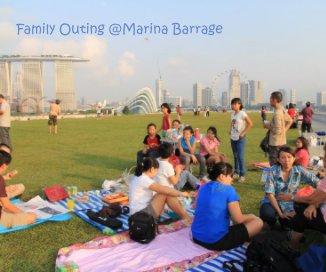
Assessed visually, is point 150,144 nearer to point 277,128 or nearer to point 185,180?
point 185,180

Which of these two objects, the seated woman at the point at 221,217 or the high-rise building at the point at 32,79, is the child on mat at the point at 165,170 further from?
the high-rise building at the point at 32,79

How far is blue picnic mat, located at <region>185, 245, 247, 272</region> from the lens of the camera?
355cm

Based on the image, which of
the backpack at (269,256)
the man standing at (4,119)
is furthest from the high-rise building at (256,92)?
the backpack at (269,256)

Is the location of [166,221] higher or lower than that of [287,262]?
lower

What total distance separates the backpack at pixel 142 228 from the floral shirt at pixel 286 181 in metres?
1.59

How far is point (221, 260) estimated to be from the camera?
146 inches

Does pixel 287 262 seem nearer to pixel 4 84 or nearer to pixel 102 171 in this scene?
pixel 102 171

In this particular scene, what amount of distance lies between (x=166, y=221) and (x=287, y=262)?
7.67ft

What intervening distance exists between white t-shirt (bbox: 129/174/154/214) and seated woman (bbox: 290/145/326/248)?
1884 millimetres

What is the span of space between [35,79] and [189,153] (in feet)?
470

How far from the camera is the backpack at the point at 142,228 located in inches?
163

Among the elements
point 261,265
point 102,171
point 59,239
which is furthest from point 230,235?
point 102,171

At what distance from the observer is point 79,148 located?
45.0 feet

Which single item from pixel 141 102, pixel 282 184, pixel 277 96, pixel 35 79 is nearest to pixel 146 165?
pixel 282 184
